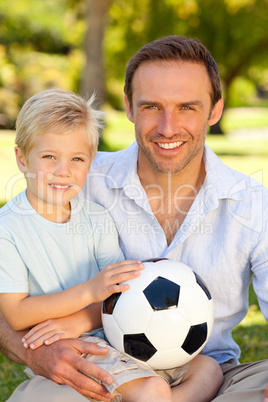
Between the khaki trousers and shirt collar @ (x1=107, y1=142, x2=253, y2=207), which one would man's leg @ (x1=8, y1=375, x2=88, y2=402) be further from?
shirt collar @ (x1=107, y1=142, x2=253, y2=207)

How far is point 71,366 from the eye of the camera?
8.31 ft

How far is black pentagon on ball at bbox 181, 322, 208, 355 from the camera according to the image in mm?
2539

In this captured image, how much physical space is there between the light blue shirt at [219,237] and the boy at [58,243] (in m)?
0.22

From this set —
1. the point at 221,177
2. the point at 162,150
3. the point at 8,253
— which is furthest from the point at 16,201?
the point at 221,177

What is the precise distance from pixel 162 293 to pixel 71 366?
0.56 metres

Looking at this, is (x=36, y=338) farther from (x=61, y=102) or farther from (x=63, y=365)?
(x=61, y=102)

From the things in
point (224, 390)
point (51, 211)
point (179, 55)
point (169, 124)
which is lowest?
point (224, 390)

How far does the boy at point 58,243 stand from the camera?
105 inches

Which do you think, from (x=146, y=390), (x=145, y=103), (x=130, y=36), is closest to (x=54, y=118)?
(x=145, y=103)

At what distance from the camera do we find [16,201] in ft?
9.53

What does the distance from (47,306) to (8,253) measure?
13.7 inches

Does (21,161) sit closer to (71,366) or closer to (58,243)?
(58,243)

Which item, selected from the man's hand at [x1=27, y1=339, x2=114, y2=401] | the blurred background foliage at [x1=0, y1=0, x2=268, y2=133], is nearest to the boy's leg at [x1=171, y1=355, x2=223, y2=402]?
the man's hand at [x1=27, y1=339, x2=114, y2=401]

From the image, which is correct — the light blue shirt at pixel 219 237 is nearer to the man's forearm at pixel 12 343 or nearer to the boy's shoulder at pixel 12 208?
the boy's shoulder at pixel 12 208
